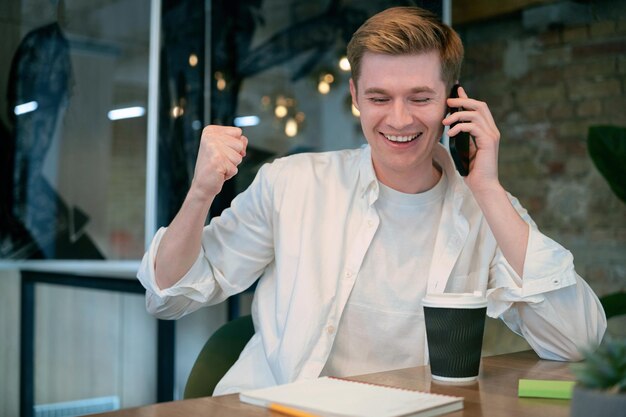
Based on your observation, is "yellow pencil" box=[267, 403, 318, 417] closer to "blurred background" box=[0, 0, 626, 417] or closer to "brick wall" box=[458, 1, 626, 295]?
"blurred background" box=[0, 0, 626, 417]

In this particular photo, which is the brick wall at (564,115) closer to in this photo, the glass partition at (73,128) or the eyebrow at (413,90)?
the glass partition at (73,128)

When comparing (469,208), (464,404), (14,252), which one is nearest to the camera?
(464,404)

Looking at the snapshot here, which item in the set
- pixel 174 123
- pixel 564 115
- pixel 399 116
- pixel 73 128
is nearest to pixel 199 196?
pixel 399 116

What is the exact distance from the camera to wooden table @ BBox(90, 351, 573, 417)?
1.02 metres

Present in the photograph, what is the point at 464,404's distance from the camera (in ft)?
3.54

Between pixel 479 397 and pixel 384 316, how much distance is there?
55 centimetres

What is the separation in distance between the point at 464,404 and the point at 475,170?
65 cm

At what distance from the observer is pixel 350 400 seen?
3.35ft

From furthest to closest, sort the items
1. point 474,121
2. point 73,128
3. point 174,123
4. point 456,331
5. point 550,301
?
point 174,123, point 73,128, point 474,121, point 550,301, point 456,331

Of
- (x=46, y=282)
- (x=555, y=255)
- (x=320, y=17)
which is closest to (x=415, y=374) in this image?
(x=555, y=255)

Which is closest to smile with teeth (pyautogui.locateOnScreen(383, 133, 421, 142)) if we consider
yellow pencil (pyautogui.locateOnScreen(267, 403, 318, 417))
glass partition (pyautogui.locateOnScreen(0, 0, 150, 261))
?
yellow pencil (pyautogui.locateOnScreen(267, 403, 318, 417))

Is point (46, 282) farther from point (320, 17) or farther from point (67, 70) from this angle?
point (320, 17)

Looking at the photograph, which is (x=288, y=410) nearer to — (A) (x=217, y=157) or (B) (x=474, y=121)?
(A) (x=217, y=157)

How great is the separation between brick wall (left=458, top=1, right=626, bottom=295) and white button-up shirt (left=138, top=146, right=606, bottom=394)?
234 centimetres
